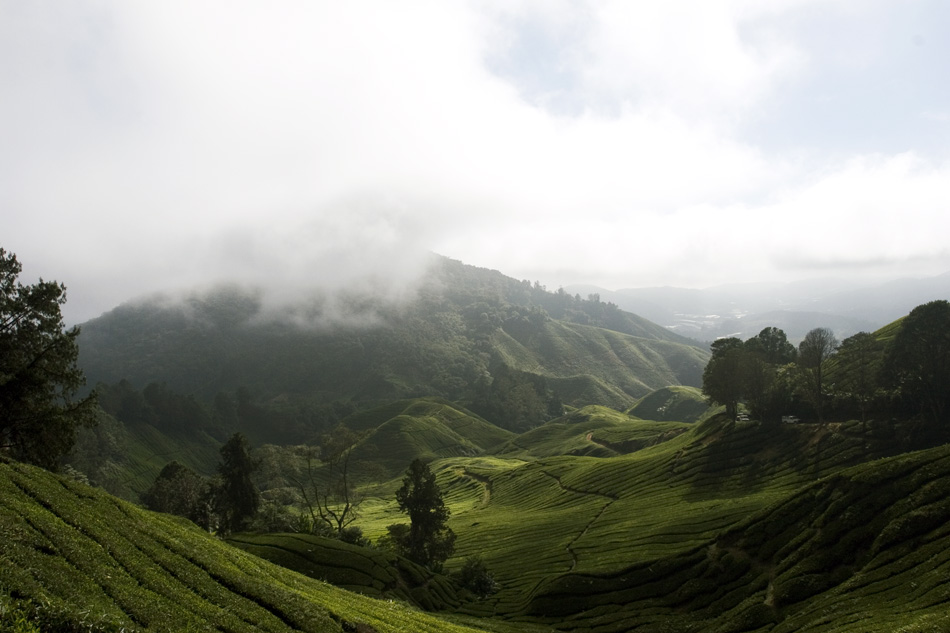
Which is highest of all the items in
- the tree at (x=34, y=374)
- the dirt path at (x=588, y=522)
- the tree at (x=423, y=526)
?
the tree at (x=34, y=374)

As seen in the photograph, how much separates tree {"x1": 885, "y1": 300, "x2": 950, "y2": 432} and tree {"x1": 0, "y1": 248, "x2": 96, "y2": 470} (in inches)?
5079

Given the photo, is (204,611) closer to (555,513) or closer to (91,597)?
(91,597)

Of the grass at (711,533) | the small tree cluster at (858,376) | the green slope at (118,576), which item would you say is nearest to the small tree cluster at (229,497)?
the grass at (711,533)

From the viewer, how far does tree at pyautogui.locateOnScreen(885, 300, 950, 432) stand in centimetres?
8356

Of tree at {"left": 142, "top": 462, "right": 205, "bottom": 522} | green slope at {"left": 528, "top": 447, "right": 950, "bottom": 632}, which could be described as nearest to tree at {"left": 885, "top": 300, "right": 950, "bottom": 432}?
green slope at {"left": 528, "top": 447, "right": 950, "bottom": 632}

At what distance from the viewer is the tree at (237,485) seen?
309 ft

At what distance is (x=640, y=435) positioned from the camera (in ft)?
646

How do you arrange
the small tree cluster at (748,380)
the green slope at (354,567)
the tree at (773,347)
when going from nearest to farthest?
1. the green slope at (354,567)
2. the small tree cluster at (748,380)
3. the tree at (773,347)

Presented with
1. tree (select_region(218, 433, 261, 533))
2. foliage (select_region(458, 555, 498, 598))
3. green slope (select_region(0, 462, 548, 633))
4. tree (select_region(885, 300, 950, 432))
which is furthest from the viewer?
tree (select_region(218, 433, 261, 533))

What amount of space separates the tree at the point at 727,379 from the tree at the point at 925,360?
29.7 m

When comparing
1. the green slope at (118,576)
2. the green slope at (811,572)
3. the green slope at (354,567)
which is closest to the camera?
the green slope at (118,576)

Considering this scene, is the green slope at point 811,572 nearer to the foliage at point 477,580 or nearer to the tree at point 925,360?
the foliage at point 477,580

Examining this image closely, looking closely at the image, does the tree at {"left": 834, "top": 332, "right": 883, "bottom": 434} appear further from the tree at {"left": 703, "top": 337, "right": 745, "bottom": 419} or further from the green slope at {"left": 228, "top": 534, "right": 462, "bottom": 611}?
the green slope at {"left": 228, "top": 534, "right": 462, "bottom": 611}

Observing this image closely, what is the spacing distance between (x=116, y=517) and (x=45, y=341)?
33.7 metres
